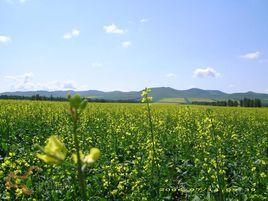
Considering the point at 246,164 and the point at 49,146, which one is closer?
the point at 49,146

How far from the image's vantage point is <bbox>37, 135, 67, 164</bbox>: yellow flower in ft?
4.21

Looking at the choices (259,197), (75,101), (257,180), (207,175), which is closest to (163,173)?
(207,175)

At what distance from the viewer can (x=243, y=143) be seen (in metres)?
11.0

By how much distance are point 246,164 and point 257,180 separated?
1.32 m

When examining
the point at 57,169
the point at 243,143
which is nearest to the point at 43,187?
the point at 57,169

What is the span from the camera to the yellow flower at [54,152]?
1.28m

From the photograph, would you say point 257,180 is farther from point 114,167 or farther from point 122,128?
point 122,128

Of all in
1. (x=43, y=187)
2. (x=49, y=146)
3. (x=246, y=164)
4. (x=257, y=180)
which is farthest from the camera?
(x=246, y=164)

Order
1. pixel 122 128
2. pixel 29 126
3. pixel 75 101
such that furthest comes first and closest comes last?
pixel 29 126
pixel 122 128
pixel 75 101

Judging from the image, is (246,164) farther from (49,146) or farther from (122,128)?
(49,146)

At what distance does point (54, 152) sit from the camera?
4.25 feet

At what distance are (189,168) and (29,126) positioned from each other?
29.2 feet

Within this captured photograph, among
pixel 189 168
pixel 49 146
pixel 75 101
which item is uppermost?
pixel 75 101

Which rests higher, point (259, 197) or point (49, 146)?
point (49, 146)
